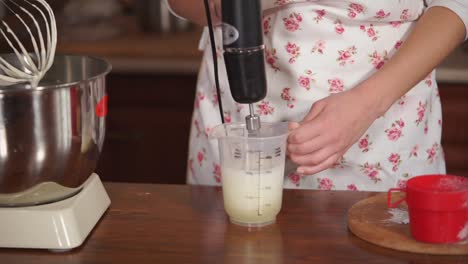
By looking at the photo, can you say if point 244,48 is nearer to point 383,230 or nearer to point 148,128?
point 383,230

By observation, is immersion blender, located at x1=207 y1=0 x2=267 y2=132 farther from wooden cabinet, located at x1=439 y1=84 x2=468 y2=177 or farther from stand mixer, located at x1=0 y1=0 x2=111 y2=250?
wooden cabinet, located at x1=439 y1=84 x2=468 y2=177

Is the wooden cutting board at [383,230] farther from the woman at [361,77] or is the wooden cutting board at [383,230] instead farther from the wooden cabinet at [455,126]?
the wooden cabinet at [455,126]

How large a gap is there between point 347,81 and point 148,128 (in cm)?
129

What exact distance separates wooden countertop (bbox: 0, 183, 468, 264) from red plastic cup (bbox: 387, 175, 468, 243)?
0.12ft

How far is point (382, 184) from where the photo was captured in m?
1.75

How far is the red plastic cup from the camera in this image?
1.23 m

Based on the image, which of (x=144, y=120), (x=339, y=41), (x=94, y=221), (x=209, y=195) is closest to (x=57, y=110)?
(x=94, y=221)

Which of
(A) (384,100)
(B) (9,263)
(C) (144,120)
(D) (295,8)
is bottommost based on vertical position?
(C) (144,120)

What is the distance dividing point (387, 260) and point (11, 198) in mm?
551

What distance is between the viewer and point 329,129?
146cm

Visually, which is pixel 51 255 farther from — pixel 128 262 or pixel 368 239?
pixel 368 239

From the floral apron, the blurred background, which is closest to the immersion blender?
the floral apron

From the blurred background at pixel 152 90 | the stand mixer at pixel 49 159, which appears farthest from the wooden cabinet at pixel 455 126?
the stand mixer at pixel 49 159

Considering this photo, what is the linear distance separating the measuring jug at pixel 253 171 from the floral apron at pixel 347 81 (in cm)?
35
